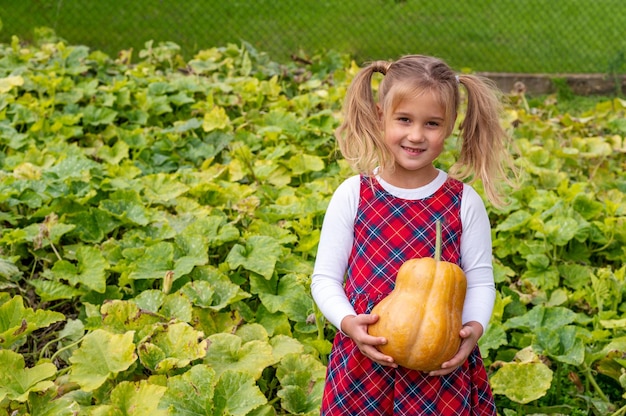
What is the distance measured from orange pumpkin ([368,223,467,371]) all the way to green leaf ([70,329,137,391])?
86 centimetres

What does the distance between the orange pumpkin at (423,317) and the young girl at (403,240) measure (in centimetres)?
5

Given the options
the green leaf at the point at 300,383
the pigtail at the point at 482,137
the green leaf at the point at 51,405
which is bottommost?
the green leaf at the point at 300,383

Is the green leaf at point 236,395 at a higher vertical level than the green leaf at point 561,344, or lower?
higher

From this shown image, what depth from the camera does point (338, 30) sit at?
838 centimetres

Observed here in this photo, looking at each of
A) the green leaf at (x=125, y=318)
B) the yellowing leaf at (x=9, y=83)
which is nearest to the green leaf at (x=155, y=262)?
the green leaf at (x=125, y=318)

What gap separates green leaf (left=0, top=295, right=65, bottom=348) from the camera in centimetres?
234

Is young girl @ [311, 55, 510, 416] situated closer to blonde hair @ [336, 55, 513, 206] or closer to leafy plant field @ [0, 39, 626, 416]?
blonde hair @ [336, 55, 513, 206]

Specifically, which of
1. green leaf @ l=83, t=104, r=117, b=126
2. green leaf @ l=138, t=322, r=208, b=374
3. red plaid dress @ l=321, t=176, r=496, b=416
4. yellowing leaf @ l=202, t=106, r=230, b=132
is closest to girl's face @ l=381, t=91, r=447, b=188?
red plaid dress @ l=321, t=176, r=496, b=416

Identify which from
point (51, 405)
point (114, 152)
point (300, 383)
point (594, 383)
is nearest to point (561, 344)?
point (594, 383)

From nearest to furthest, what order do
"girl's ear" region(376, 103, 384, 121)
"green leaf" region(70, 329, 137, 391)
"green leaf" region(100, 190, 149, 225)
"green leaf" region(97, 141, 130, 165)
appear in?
"girl's ear" region(376, 103, 384, 121), "green leaf" region(70, 329, 137, 391), "green leaf" region(100, 190, 149, 225), "green leaf" region(97, 141, 130, 165)

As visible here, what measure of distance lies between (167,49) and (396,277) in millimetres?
4582

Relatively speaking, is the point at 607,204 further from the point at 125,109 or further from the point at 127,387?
the point at 125,109

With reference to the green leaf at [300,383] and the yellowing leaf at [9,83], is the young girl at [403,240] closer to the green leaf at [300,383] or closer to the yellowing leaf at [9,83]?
the green leaf at [300,383]

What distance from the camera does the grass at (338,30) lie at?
7.62 metres
